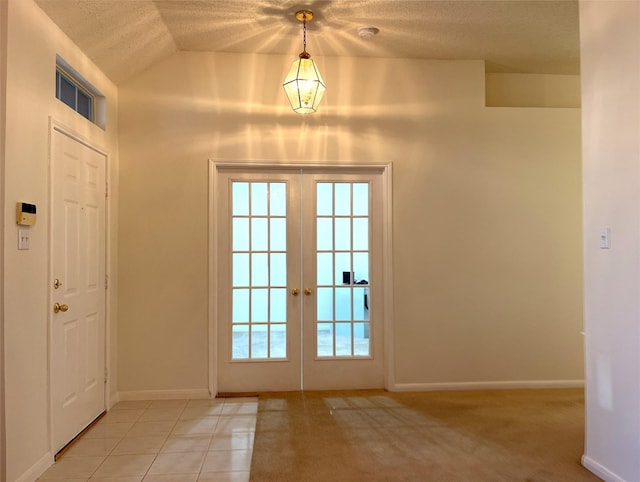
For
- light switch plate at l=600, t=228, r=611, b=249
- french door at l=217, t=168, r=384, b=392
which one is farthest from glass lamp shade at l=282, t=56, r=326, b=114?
light switch plate at l=600, t=228, r=611, b=249

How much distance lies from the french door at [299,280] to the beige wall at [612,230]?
182 centimetres

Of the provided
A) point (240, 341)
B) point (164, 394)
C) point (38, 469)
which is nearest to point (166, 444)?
point (38, 469)

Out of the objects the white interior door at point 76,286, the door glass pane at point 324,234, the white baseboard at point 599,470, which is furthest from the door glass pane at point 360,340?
the white interior door at point 76,286

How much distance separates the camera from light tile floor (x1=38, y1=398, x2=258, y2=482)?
8.44 ft

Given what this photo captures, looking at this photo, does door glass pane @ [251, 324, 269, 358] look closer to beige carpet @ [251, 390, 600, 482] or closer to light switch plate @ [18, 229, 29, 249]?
beige carpet @ [251, 390, 600, 482]

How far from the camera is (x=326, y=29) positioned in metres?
3.50

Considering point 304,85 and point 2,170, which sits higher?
point 304,85

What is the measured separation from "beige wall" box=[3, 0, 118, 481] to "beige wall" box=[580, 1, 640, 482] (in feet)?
10.2

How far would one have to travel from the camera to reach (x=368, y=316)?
4.09 metres

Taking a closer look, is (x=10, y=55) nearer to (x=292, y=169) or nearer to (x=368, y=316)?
(x=292, y=169)

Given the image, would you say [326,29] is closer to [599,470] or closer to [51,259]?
[51,259]

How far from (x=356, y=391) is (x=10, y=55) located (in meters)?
3.40

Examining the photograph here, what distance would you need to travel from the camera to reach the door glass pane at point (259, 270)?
3994 mm

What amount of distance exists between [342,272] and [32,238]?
242 cm
